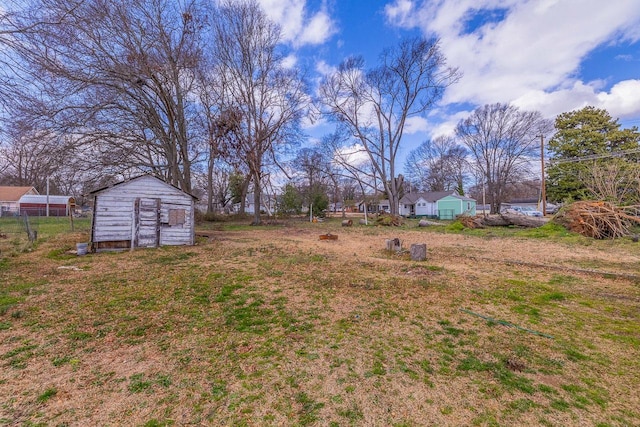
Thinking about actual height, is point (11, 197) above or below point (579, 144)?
below

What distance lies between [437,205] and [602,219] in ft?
87.0

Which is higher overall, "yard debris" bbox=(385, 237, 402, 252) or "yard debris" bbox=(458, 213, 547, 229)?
"yard debris" bbox=(458, 213, 547, 229)

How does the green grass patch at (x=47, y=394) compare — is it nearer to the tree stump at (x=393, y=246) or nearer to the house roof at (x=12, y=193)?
the tree stump at (x=393, y=246)

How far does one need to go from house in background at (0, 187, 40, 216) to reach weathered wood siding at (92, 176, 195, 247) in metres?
39.1

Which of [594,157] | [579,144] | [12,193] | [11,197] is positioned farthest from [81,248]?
[12,193]

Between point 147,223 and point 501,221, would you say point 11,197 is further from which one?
point 501,221

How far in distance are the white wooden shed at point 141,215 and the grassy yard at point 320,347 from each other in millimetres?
3001

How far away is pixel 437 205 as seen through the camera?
36.9m

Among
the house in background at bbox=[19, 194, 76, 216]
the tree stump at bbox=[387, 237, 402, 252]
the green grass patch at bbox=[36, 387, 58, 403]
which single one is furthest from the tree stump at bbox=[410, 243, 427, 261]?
the house in background at bbox=[19, 194, 76, 216]

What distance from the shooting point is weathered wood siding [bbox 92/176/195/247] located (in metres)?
8.89

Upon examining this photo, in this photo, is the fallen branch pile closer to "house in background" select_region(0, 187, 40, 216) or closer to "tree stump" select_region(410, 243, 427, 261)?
"tree stump" select_region(410, 243, 427, 261)

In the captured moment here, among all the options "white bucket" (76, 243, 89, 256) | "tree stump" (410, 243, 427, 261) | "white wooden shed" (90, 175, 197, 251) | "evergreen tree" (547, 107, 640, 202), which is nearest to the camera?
"tree stump" (410, 243, 427, 261)

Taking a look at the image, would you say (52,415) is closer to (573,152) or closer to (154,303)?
(154,303)

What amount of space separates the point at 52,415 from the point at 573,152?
33.9 m
